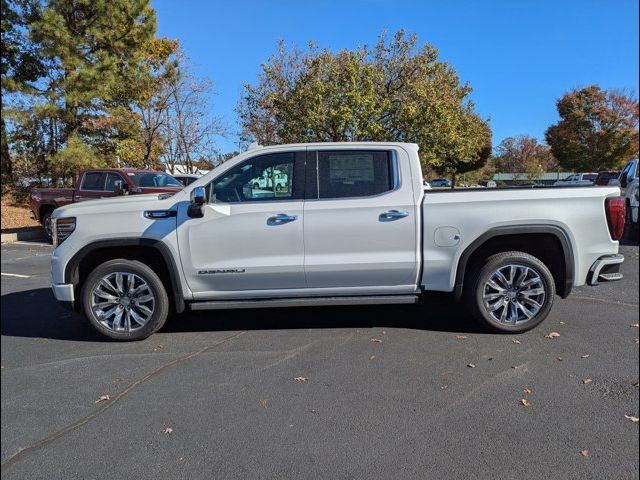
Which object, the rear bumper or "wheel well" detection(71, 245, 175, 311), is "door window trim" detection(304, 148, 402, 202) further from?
the rear bumper

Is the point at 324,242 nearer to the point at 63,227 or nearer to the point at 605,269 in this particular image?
the point at 63,227

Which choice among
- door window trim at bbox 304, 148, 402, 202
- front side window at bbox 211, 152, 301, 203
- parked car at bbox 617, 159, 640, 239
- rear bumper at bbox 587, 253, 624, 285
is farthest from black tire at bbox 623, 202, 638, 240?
front side window at bbox 211, 152, 301, 203

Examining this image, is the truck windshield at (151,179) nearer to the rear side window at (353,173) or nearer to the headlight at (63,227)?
the headlight at (63,227)

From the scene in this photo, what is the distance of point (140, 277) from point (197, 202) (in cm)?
95

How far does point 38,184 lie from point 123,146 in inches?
161

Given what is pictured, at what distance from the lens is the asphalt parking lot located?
2787mm

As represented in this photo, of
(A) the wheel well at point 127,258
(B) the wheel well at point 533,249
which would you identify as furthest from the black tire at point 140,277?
(B) the wheel well at point 533,249

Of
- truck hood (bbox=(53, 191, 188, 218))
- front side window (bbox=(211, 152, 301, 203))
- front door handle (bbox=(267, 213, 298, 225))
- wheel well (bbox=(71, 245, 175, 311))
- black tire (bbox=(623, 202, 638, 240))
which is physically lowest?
black tire (bbox=(623, 202, 638, 240))

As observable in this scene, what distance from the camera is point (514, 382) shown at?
3736 mm

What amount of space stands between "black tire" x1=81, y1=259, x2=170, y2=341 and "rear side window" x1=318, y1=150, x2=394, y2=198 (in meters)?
1.85

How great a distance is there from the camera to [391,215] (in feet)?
15.4

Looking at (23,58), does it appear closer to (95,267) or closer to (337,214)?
(95,267)

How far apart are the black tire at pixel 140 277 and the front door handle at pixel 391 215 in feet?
→ 7.44

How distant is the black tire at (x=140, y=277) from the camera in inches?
186
